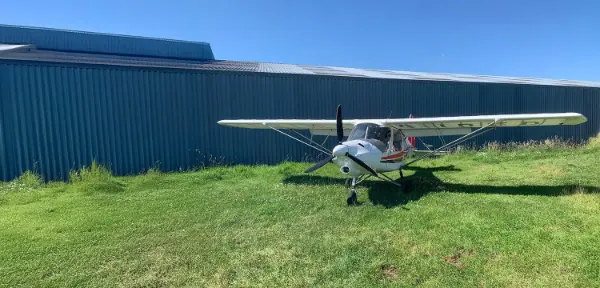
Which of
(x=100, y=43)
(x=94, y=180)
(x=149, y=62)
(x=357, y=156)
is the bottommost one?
(x=94, y=180)

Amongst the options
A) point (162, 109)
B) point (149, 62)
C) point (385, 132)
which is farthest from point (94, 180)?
point (385, 132)

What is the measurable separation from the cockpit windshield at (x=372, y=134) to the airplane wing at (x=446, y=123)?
12.5 inches

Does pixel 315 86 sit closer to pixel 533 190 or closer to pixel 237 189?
pixel 237 189

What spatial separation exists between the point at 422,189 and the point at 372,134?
1936 millimetres

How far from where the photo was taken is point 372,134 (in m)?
7.91

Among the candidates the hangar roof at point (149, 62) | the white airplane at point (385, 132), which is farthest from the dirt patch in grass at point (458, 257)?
the hangar roof at point (149, 62)

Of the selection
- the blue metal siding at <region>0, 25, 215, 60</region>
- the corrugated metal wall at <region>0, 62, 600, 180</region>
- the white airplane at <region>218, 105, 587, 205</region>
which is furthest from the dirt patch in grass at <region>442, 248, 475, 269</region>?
the blue metal siding at <region>0, 25, 215, 60</region>

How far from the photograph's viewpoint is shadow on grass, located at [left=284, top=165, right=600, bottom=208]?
7361mm

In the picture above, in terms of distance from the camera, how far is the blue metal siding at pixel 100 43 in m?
17.2

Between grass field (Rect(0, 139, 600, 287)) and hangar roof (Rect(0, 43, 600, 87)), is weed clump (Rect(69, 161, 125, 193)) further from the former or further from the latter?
hangar roof (Rect(0, 43, 600, 87))

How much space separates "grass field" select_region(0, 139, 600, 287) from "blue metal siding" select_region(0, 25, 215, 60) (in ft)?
37.8

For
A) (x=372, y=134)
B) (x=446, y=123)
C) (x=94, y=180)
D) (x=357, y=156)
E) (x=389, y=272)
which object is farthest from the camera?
(x=94, y=180)

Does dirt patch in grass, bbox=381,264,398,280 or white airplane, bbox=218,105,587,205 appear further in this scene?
white airplane, bbox=218,105,587,205

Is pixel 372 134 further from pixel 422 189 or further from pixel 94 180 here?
pixel 94 180
